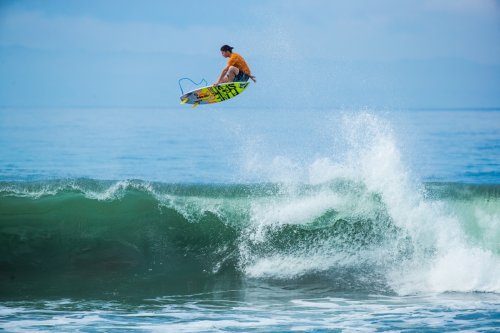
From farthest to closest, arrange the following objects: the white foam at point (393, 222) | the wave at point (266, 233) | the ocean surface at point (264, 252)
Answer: the wave at point (266, 233)
the white foam at point (393, 222)
the ocean surface at point (264, 252)

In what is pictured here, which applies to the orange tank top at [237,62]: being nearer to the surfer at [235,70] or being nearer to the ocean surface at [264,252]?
the surfer at [235,70]

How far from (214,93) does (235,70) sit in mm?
721

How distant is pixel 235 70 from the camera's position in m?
11.8

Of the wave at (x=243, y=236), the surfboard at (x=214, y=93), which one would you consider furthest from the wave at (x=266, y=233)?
the surfboard at (x=214, y=93)

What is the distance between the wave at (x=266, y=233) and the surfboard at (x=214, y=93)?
1972mm

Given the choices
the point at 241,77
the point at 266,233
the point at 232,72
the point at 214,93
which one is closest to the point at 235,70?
the point at 232,72

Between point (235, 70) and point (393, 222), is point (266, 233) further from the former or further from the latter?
point (235, 70)

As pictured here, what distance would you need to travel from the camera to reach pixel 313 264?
11.0m

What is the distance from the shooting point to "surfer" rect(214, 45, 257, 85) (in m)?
11.7

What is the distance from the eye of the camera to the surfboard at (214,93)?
1205 centimetres

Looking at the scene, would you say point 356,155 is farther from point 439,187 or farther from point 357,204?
point 439,187

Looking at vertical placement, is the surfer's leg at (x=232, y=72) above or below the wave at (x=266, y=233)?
above

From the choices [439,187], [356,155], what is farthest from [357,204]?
[439,187]

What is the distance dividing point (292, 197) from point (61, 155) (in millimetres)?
16068
